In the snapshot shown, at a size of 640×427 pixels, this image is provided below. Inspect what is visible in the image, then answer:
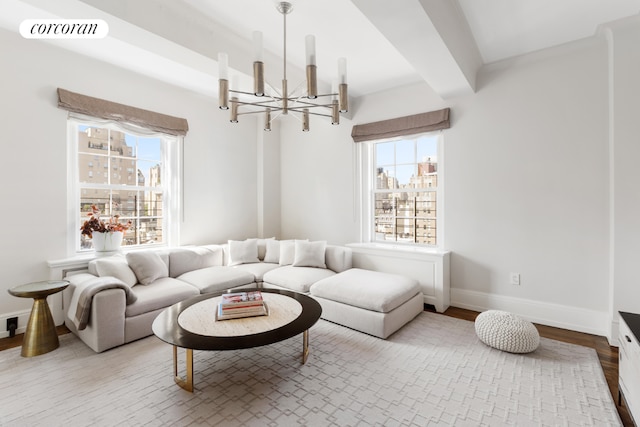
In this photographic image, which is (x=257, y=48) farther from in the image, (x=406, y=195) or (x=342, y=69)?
(x=406, y=195)

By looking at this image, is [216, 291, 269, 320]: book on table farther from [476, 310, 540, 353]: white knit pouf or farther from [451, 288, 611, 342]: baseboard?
[451, 288, 611, 342]: baseboard

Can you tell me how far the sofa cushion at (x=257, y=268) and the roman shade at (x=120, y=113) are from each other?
6.43 ft

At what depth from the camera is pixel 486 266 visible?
3.25 m

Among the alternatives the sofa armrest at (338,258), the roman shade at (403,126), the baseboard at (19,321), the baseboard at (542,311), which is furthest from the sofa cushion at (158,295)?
the baseboard at (542,311)

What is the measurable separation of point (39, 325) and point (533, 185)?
4689 mm

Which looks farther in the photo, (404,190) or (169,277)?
(404,190)

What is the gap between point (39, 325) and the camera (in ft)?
7.73

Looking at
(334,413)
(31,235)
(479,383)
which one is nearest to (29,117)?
(31,235)

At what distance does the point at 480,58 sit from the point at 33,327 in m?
4.82

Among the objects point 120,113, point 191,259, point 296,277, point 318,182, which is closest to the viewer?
point 120,113

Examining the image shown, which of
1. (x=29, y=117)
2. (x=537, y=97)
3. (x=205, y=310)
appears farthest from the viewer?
(x=537, y=97)

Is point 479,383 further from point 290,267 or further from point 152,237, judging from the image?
point 152,237

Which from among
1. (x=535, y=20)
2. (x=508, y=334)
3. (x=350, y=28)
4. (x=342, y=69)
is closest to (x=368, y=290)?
(x=508, y=334)

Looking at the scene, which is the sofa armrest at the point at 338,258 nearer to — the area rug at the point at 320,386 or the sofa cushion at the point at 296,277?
the sofa cushion at the point at 296,277
